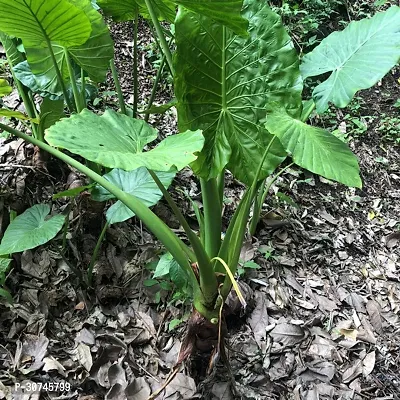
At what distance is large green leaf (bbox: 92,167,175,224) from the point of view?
45.6 inches

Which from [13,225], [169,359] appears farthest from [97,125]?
[169,359]

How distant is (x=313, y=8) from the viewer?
2561 mm

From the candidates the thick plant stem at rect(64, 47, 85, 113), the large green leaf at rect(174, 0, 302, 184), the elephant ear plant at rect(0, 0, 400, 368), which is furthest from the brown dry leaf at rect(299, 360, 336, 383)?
the thick plant stem at rect(64, 47, 85, 113)

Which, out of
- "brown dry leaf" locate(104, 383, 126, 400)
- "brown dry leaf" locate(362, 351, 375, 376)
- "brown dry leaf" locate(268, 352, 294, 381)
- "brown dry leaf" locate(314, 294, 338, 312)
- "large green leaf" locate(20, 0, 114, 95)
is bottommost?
"brown dry leaf" locate(362, 351, 375, 376)

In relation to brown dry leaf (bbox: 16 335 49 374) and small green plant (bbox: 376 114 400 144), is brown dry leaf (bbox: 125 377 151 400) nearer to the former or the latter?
brown dry leaf (bbox: 16 335 49 374)

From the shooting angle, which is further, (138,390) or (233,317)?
(233,317)

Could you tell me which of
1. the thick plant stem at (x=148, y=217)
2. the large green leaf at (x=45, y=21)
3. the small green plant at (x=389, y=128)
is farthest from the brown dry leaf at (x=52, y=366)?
the small green plant at (x=389, y=128)

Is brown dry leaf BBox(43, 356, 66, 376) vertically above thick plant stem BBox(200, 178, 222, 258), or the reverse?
thick plant stem BBox(200, 178, 222, 258)

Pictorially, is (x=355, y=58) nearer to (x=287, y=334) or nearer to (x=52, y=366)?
(x=287, y=334)

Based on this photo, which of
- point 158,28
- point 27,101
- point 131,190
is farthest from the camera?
point 27,101

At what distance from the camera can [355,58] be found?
41.6 inches

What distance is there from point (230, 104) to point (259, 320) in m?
0.70

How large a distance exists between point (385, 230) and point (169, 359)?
1133 millimetres

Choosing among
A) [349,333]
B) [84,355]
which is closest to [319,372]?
[349,333]
